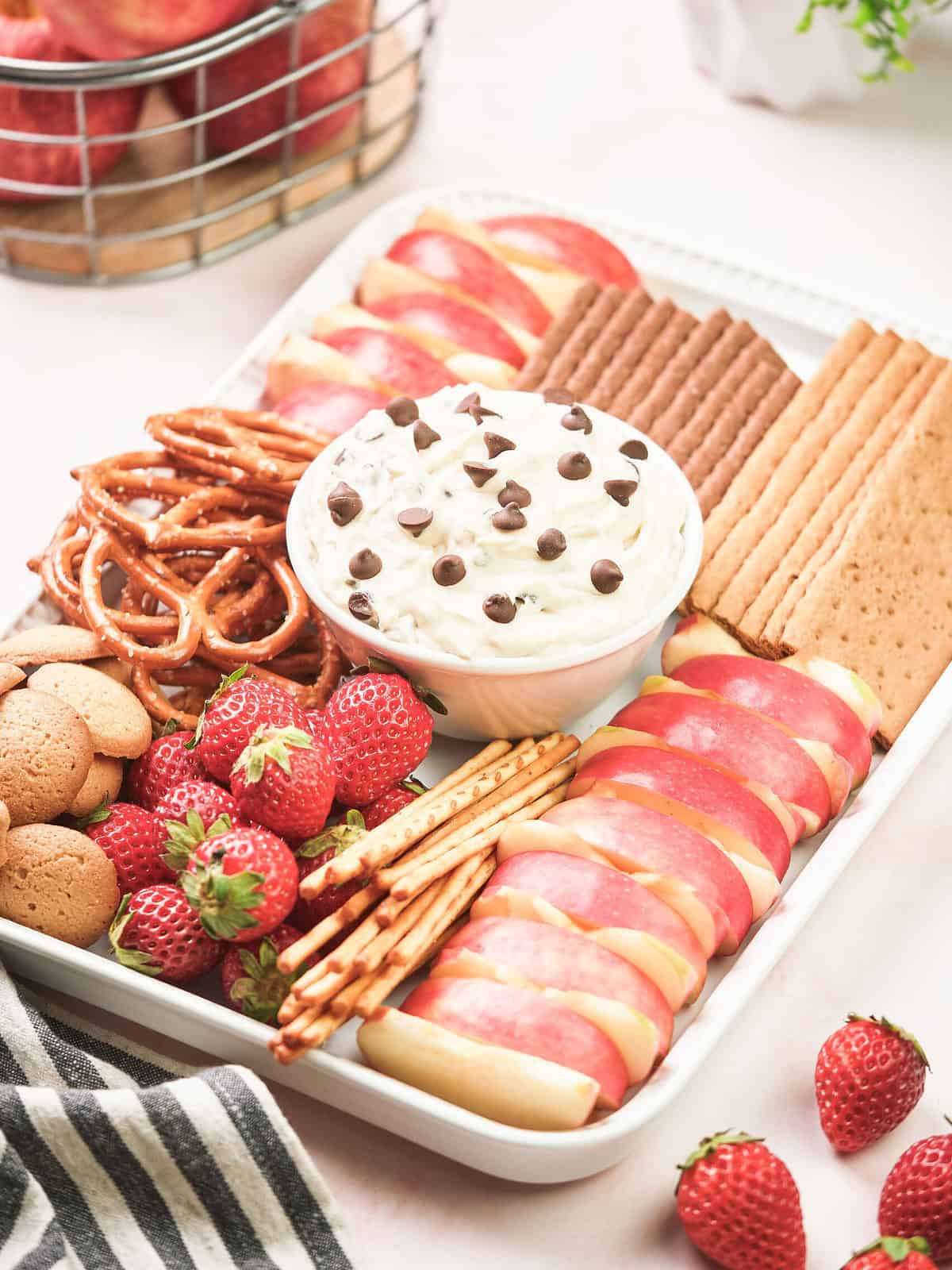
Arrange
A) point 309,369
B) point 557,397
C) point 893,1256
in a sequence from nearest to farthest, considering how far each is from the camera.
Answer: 1. point 893,1256
2. point 557,397
3. point 309,369

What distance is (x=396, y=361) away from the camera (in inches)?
106

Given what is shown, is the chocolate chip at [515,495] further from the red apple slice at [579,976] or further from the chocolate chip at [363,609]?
the red apple slice at [579,976]

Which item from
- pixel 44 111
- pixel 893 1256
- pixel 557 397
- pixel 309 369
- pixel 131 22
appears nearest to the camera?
pixel 893 1256

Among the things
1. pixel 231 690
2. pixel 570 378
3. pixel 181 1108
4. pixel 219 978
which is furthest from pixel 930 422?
pixel 181 1108

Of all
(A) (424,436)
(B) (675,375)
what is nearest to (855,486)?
(B) (675,375)

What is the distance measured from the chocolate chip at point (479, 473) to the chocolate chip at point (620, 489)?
157mm

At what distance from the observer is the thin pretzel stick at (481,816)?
1.95 m

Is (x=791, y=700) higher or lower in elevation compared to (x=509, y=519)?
lower

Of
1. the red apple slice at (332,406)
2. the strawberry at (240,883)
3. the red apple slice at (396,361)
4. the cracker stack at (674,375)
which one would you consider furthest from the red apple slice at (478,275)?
the strawberry at (240,883)

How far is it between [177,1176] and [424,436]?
1.02m

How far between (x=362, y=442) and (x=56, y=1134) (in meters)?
1.02

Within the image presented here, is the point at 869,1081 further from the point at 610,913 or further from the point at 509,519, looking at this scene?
the point at 509,519

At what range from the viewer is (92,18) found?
2.81m

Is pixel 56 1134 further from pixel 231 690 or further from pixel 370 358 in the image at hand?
pixel 370 358
